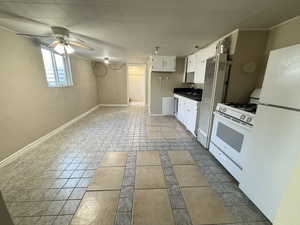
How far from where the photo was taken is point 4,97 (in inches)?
85.6

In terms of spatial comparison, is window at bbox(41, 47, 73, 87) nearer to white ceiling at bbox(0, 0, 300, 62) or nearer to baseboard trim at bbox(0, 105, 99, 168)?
white ceiling at bbox(0, 0, 300, 62)

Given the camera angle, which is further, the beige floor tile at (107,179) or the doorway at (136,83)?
the doorway at (136,83)

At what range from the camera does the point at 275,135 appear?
1245 millimetres

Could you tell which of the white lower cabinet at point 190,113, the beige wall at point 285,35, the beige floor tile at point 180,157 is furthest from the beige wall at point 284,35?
the beige floor tile at point 180,157

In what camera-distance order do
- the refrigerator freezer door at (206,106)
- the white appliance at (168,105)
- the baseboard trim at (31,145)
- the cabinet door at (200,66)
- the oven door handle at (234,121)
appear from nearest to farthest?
the oven door handle at (234,121) → the baseboard trim at (31,145) → the refrigerator freezer door at (206,106) → the cabinet door at (200,66) → the white appliance at (168,105)

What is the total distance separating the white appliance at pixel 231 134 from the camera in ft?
5.57

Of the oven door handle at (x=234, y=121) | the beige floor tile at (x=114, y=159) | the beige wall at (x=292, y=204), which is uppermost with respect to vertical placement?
the oven door handle at (x=234, y=121)

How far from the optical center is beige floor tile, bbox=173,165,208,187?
72.1 inches

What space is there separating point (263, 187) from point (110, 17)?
2.81m

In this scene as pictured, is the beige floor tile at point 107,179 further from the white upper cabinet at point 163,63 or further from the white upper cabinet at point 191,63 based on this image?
the white upper cabinet at point 163,63

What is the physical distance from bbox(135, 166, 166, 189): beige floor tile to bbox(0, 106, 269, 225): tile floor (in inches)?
0.6

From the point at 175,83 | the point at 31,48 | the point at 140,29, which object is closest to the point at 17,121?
the point at 31,48

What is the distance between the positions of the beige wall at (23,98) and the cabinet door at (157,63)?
304cm

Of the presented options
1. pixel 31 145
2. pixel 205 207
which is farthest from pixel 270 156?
pixel 31 145
